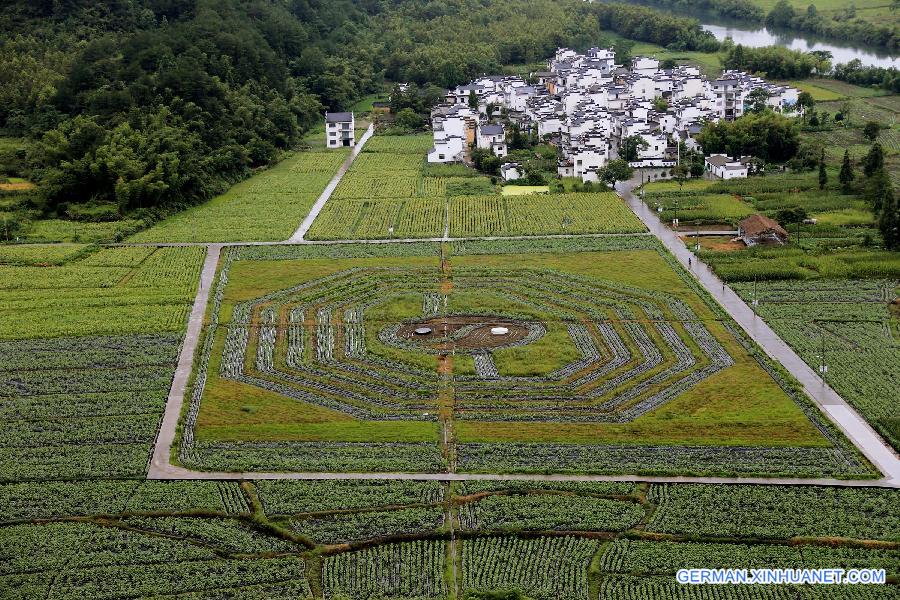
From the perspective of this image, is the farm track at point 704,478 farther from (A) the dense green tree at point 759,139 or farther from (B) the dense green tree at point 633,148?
(A) the dense green tree at point 759,139

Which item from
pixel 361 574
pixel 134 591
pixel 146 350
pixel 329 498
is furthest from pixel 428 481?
pixel 146 350

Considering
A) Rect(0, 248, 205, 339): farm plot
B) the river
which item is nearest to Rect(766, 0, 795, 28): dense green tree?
the river

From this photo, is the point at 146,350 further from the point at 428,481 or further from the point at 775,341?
the point at 775,341

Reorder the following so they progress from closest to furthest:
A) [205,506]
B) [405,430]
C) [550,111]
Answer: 1. [205,506]
2. [405,430]
3. [550,111]

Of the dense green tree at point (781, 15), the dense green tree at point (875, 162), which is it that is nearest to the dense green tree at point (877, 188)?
the dense green tree at point (875, 162)

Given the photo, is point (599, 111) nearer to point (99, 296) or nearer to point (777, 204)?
point (777, 204)
